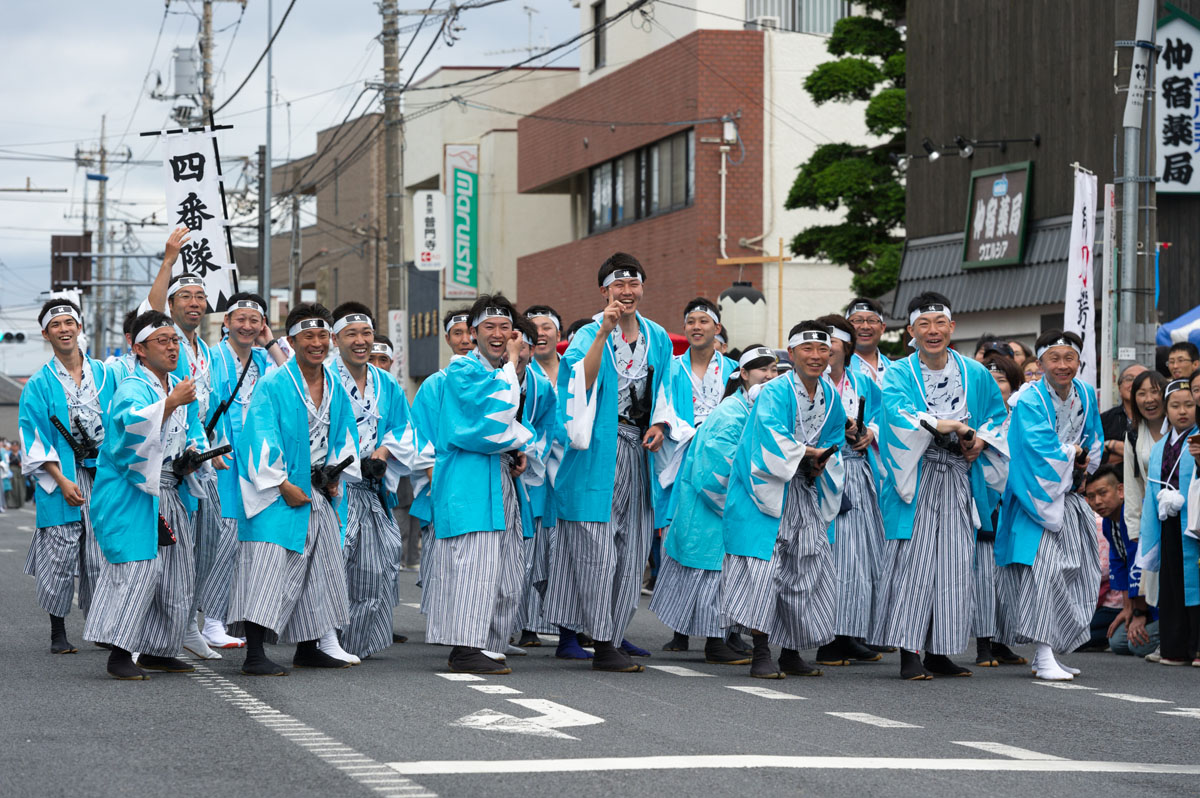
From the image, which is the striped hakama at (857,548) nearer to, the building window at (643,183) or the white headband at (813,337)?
the white headband at (813,337)

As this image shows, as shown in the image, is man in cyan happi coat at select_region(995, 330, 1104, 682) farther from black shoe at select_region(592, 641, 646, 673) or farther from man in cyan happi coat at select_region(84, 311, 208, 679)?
man in cyan happi coat at select_region(84, 311, 208, 679)

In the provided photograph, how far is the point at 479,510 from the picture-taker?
891cm

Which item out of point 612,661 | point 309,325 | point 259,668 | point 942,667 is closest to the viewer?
point 259,668

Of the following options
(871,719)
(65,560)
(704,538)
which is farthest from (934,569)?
(65,560)

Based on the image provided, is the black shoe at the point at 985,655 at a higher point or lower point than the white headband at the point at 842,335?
lower

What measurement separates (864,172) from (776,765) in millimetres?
19428

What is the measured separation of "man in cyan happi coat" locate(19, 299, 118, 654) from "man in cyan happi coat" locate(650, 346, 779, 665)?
3.49m

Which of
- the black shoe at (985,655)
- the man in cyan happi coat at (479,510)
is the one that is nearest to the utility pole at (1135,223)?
the black shoe at (985,655)

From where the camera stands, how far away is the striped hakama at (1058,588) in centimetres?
955

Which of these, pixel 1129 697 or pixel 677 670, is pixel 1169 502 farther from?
pixel 677 670

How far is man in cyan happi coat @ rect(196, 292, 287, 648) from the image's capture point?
10.1 m

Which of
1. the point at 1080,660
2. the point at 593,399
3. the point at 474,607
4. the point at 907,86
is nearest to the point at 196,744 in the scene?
the point at 474,607

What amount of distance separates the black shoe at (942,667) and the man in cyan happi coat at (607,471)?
1.70 meters

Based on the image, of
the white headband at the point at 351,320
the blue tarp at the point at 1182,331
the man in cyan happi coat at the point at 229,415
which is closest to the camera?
the white headband at the point at 351,320
